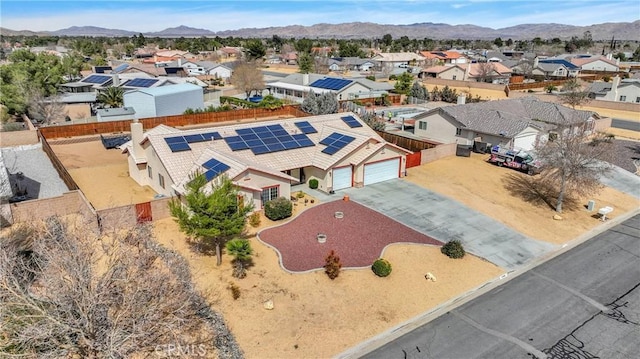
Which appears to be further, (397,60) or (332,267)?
(397,60)

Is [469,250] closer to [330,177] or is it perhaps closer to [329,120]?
[330,177]

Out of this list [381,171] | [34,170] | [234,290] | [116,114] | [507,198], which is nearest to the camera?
[234,290]

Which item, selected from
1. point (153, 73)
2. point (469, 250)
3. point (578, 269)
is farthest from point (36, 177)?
point (153, 73)

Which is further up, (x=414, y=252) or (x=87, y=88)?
(x=87, y=88)

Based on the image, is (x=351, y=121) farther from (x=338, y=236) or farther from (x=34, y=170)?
(x=34, y=170)

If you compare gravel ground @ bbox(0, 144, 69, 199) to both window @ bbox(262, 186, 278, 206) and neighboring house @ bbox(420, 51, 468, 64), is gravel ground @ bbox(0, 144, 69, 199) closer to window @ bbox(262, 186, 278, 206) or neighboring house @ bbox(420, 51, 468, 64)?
window @ bbox(262, 186, 278, 206)

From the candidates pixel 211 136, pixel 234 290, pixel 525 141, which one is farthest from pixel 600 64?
pixel 234 290

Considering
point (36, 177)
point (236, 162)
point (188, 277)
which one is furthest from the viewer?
point (36, 177)

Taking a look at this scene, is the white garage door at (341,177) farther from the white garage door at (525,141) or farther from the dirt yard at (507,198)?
the white garage door at (525,141)
